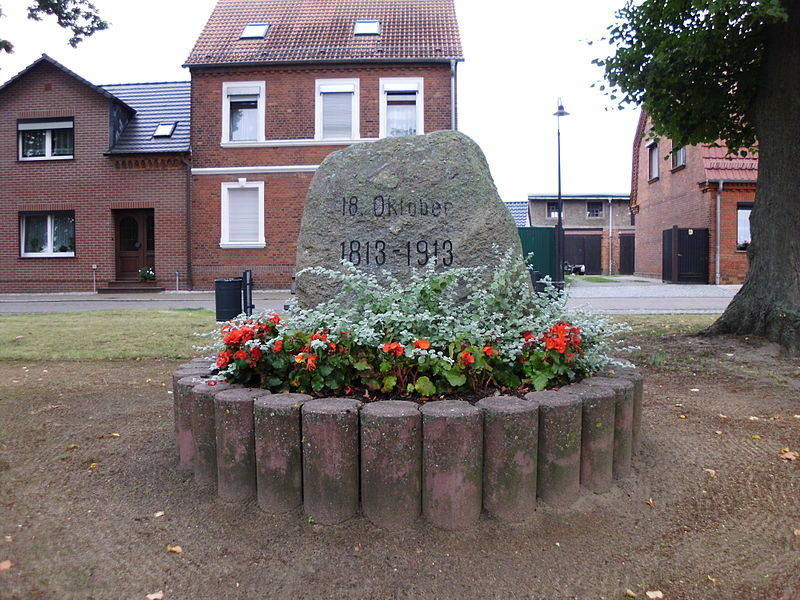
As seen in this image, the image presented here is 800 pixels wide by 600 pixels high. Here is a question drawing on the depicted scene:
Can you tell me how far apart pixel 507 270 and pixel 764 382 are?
315cm

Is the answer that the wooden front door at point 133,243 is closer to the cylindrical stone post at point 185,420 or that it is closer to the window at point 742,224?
the cylindrical stone post at point 185,420

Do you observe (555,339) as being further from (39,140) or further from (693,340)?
(39,140)

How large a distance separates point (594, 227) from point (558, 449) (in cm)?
3914

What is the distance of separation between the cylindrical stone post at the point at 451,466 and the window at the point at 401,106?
17.1 m

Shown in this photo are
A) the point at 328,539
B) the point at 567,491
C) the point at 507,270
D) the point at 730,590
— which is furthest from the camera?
the point at 507,270

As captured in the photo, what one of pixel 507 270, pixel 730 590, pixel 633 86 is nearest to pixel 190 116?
pixel 633 86

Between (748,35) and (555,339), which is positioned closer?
(555,339)

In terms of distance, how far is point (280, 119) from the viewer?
1922cm

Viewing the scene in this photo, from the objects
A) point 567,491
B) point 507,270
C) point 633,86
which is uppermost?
point 633,86

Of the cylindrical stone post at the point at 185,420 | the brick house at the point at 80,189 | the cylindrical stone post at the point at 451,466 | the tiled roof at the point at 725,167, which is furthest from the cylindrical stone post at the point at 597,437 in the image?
the tiled roof at the point at 725,167

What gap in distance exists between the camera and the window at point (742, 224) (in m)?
21.1

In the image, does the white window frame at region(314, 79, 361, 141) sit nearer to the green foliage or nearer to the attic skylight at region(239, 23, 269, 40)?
the attic skylight at region(239, 23, 269, 40)

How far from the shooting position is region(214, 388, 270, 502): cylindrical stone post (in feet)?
9.52

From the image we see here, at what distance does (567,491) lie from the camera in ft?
9.46
